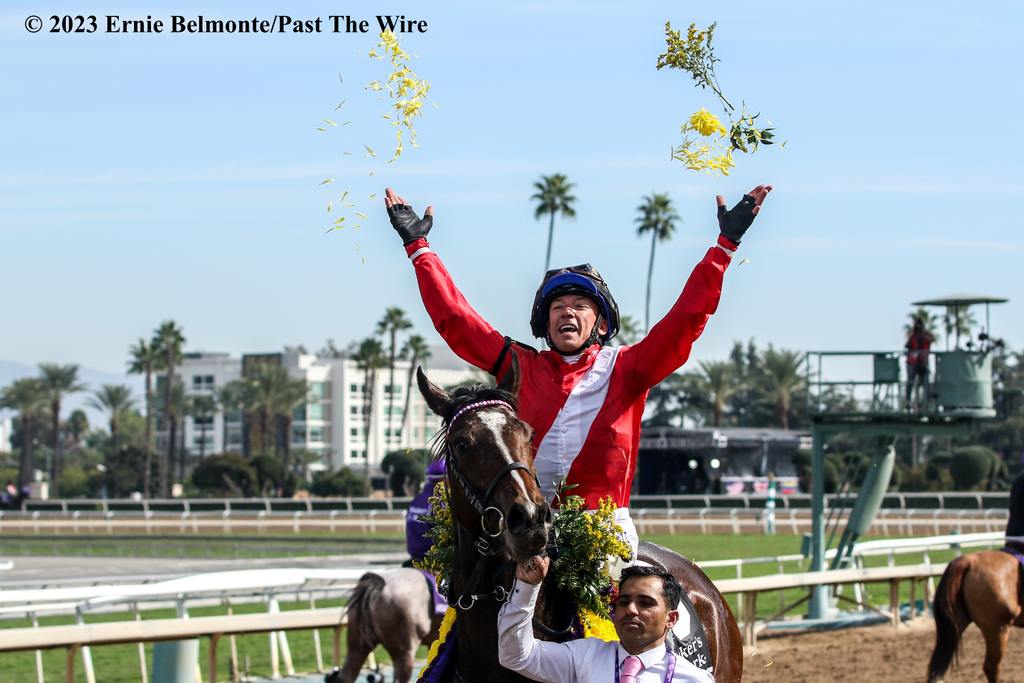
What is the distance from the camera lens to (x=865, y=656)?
13.7 metres

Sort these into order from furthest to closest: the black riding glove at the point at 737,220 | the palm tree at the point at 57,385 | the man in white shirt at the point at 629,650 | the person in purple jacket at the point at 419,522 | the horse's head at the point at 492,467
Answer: the palm tree at the point at 57,385
the person in purple jacket at the point at 419,522
the black riding glove at the point at 737,220
the man in white shirt at the point at 629,650
the horse's head at the point at 492,467

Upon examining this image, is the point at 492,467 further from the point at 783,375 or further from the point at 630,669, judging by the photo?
the point at 783,375

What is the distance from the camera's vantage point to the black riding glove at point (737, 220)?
477cm

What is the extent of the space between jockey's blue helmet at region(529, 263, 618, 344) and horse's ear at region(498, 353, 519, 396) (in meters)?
0.52

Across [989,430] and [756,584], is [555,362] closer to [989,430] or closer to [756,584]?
[756,584]

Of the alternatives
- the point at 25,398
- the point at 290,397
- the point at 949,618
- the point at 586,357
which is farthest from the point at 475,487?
the point at 25,398

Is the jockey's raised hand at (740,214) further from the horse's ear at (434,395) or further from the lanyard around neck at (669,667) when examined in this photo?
the lanyard around neck at (669,667)

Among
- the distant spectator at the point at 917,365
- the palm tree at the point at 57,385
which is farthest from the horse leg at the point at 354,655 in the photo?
the palm tree at the point at 57,385

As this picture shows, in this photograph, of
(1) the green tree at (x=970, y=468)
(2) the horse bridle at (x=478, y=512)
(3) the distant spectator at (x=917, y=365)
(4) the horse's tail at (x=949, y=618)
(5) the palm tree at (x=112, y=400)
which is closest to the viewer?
(2) the horse bridle at (x=478, y=512)

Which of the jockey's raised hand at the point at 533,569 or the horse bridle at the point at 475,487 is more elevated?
the horse bridle at the point at 475,487

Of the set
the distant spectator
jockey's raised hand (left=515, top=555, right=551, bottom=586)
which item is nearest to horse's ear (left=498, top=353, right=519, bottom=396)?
jockey's raised hand (left=515, top=555, right=551, bottom=586)

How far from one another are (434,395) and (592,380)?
635mm

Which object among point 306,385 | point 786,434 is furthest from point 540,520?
point 306,385

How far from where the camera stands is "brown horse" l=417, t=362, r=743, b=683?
3791mm
